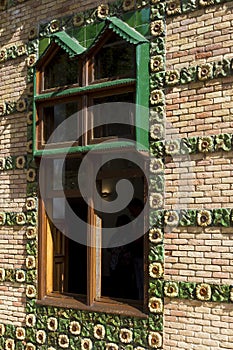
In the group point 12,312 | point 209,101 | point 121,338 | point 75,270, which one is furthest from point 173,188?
point 12,312

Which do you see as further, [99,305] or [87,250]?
[87,250]

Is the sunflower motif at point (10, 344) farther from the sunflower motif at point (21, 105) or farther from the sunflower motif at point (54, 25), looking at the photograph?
the sunflower motif at point (54, 25)

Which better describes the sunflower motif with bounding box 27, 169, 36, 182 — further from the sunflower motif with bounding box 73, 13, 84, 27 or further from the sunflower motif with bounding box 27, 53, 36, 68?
the sunflower motif with bounding box 73, 13, 84, 27

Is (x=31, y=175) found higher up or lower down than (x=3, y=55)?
lower down

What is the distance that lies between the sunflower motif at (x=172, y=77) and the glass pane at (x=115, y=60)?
0.41 m

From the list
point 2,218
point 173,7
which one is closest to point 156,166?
point 173,7

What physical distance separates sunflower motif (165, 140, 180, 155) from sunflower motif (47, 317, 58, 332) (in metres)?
2.40

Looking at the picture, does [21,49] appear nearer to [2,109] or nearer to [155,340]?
[2,109]

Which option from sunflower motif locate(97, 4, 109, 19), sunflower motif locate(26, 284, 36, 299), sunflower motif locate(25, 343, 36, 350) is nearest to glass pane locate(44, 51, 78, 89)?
sunflower motif locate(97, 4, 109, 19)

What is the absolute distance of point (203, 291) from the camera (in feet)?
15.3

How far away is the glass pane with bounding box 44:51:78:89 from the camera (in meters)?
5.84

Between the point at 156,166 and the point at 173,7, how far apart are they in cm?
165

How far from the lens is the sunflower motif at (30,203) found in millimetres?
6047

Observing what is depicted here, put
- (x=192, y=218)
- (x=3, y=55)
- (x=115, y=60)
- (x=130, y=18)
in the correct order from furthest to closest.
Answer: (x=3, y=55) < (x=115, y=60) < (x=130, y=18) < (x=192, y=218)
